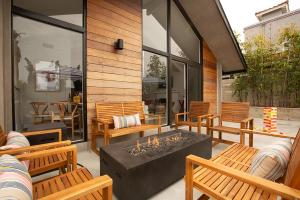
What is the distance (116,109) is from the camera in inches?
139

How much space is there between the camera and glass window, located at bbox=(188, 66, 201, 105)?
5.84 meters

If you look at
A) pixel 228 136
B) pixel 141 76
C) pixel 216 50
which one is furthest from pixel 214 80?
pixel 141 76

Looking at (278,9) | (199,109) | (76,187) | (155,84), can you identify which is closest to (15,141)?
(76,187)

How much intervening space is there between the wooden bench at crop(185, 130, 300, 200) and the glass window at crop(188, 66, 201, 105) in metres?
4.21

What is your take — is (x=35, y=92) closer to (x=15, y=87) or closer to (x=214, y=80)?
(x=15, y=87)

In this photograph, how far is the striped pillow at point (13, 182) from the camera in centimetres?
78

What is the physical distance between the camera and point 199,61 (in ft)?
20.5

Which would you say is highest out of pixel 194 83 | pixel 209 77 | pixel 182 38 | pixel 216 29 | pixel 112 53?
pixel 216 29

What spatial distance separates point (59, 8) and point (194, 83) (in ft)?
14.6

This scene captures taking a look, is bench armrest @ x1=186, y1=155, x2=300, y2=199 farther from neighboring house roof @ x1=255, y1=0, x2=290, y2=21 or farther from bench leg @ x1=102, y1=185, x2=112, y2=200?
neighboring house roof @ x1=255, y1=0, x2=290, y2=21

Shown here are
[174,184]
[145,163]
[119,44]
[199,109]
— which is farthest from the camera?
[199,109]

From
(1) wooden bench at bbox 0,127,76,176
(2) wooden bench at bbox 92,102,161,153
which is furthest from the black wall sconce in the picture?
(1) wooden bench at bbox 0,127,76,176

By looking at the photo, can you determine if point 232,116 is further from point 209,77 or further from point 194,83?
point 209,77

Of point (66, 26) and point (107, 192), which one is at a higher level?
point (66, 26)
